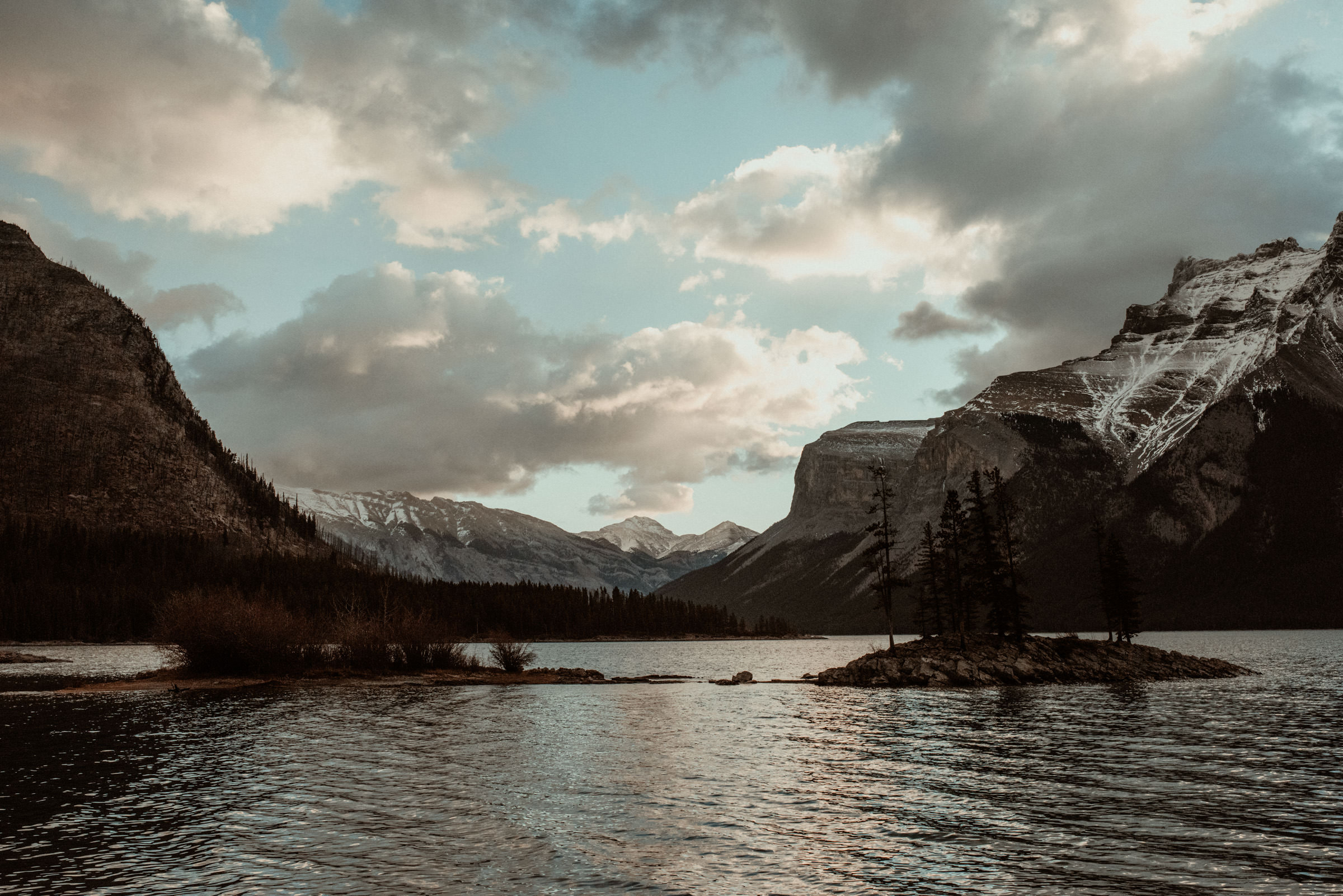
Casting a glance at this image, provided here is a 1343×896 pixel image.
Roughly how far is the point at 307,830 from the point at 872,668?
245 feet

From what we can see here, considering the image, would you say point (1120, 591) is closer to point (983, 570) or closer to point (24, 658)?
point (983, 570)

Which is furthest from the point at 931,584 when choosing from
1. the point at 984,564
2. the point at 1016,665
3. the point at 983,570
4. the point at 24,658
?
the point at 24,658

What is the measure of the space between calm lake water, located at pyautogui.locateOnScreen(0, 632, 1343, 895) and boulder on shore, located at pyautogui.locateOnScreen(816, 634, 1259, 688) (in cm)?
2490

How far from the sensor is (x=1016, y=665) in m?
94.3

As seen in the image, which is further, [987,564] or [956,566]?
[956,566]

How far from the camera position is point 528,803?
3341 cm

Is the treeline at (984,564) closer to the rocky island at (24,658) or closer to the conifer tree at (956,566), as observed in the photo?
the conifer tree at (956,566)

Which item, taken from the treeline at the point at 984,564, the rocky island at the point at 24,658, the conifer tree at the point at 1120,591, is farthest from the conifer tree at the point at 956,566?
the rocky island at the point at 24,658

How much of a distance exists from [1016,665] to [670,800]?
71027 millimetres

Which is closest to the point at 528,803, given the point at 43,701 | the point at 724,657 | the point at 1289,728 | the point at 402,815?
the point at 402,815

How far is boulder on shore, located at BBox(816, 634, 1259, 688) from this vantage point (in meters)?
92.4

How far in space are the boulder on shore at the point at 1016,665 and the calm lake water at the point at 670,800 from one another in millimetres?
24900

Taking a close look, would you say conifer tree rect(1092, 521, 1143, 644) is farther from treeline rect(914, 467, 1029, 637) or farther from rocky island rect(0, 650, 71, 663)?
rocky island rect(0, 650, 71, 663)

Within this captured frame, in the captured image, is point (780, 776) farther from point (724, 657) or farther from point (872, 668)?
point (724, 657)
